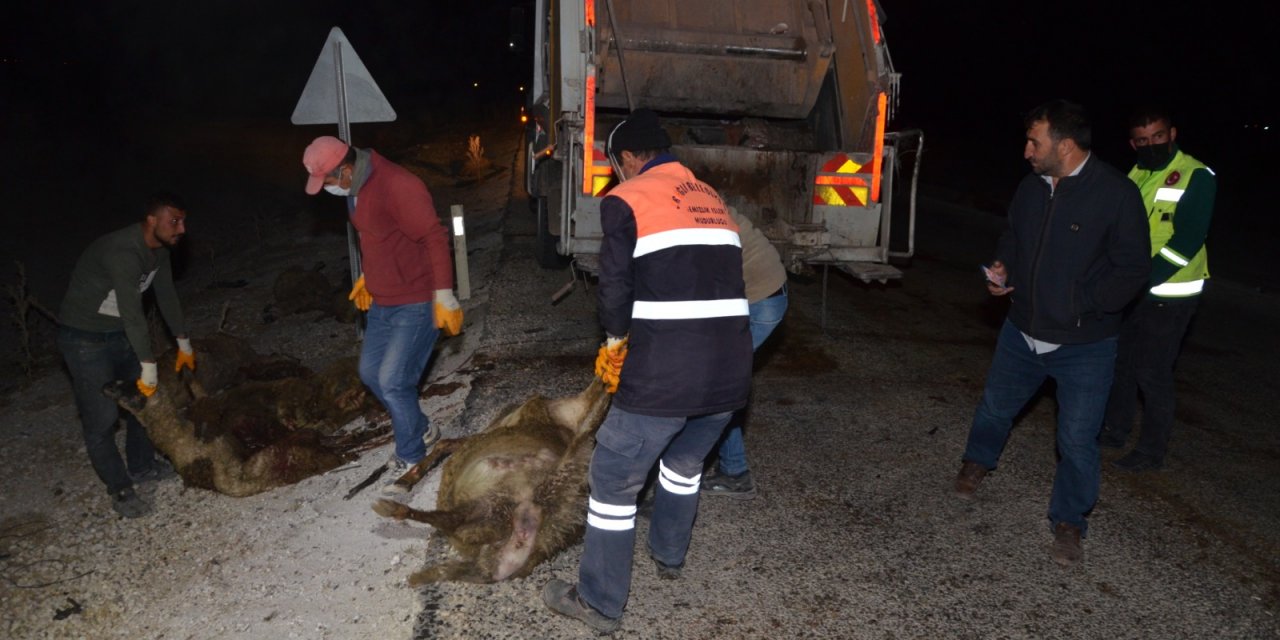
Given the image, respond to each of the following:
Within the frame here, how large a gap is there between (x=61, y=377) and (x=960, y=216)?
1268 centimetres

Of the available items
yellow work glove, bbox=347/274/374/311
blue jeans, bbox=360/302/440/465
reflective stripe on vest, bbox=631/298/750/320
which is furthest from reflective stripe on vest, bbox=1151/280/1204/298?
yellow work glove, bbox=347/274/374/311

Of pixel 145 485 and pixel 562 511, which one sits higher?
pixel 562 511

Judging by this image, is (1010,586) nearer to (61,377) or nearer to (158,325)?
(158,325)

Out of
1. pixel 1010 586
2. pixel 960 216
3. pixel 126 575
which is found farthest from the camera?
pixel 960 216

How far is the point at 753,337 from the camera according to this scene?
4.08m

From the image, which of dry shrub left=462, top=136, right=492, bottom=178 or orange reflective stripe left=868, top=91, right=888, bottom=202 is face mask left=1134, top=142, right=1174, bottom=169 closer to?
orange reflective stripe left=868, top=91, right=888, bottom=202

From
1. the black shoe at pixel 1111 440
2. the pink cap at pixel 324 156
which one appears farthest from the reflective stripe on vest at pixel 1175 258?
the pink cap at pixel 324 156

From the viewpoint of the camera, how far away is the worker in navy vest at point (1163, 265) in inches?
168

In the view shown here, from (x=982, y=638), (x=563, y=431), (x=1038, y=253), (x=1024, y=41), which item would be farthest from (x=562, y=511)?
(x=1024, y=41)

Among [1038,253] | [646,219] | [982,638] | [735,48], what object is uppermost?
[735,48]

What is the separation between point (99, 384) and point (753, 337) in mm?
3271

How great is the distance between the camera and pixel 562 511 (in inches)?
137

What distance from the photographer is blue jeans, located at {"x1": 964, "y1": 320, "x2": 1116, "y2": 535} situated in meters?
3.59

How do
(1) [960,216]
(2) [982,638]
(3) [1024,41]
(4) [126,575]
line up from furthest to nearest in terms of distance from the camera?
1. (3) [1024,41]
2. (1) [960,216]
3. (4) [126,575]
4. (2) [982,638]
